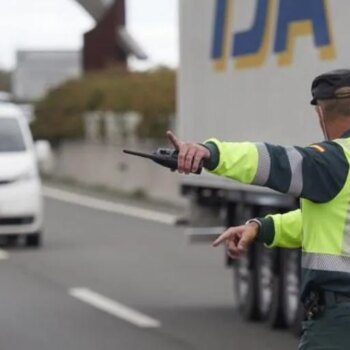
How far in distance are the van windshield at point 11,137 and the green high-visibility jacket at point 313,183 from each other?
710 inches

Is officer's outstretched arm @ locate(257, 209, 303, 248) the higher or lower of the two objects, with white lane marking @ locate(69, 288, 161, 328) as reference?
higher

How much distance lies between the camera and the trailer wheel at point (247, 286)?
48.4 ft

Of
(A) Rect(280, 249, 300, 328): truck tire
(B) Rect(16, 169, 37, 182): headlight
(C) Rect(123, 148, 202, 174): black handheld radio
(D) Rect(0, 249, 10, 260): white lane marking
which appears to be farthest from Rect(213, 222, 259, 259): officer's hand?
(B) Rect(16, 169, 37, 182): headlight

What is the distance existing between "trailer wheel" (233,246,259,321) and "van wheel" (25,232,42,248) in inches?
351

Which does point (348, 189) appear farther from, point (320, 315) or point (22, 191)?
point (22, 191)

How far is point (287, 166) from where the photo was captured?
5.82m

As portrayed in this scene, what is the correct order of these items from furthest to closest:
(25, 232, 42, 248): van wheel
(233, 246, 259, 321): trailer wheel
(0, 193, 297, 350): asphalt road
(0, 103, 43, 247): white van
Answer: (25, 232, 42, 248): van wheel
(0, 103, 43, 247): white van
(233, 246, 259, 321): trailer wheel
(0, 193, 297, 350): asphalt road

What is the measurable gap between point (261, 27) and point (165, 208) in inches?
851

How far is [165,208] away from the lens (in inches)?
1377

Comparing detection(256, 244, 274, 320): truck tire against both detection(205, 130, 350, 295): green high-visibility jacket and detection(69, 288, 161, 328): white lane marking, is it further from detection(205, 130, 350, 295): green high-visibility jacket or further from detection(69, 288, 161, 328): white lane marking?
Result: detection(205, 130, 350, 295): green high-visibility jacket

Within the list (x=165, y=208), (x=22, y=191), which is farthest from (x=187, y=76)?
(x=165, y=208)

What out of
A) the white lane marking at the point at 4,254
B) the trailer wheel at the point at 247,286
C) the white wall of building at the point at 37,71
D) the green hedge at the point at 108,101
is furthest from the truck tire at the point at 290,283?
the white wall of building at the point at 37,71

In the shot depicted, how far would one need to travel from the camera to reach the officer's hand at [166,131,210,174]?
564 cm

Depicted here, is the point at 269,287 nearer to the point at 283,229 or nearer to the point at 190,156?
the point at 283,229
